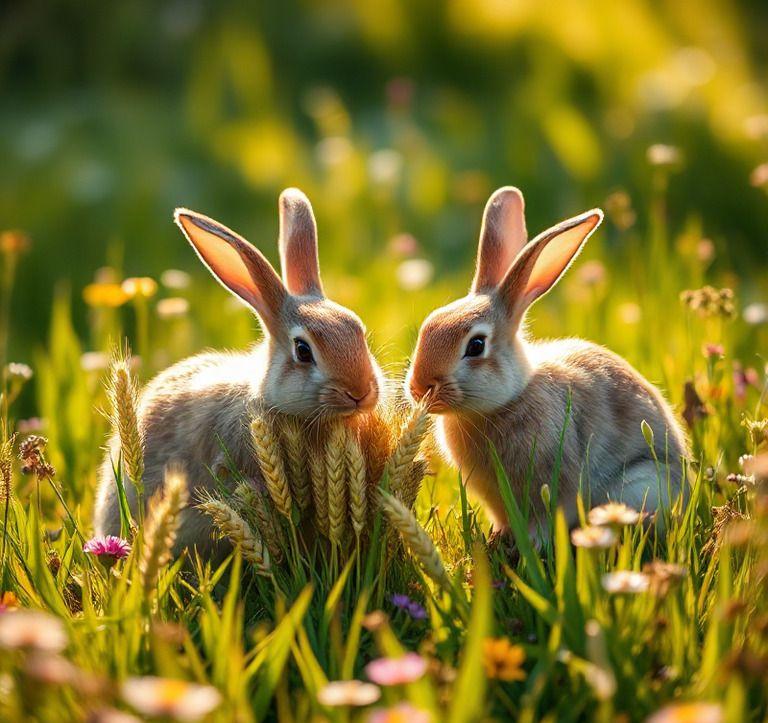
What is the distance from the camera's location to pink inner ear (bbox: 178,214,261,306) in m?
4.32

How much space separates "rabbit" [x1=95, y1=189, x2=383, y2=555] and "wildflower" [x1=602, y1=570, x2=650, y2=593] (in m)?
1.39

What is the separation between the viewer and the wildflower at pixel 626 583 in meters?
2.68

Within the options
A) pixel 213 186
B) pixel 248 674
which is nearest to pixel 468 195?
pixel 213 186

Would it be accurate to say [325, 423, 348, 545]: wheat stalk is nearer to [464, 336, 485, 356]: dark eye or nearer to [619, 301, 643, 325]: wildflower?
[464, 336, 485, 356]: dark eye

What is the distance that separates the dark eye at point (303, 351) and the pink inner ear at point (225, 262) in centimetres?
34

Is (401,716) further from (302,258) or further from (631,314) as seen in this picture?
(631,314)

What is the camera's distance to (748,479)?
341 centimetres

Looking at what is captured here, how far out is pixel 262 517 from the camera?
350cm

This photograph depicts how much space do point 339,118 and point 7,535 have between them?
5188mm

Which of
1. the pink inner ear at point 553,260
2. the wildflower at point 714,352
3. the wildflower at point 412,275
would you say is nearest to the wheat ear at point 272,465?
the pink inner ear at point 553,260

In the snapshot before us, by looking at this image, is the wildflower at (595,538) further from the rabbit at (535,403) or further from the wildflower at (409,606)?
the rabbit at (535,403)

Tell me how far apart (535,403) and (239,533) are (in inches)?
60.7

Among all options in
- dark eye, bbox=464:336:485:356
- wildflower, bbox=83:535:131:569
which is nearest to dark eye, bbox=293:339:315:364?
dark eye, bbox=464:336:485:356

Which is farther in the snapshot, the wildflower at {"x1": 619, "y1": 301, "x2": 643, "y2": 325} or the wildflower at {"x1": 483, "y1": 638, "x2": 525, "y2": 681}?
the wildflower at {"x1": 619, "y1": 301, "x2": 643, "y2": 325}
